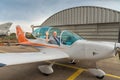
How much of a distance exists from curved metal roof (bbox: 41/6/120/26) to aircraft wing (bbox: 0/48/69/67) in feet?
31.8

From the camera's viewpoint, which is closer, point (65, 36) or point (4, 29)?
point (65, 36)

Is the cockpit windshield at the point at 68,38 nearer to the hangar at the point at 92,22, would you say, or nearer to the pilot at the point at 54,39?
the pilot at the point at 54,39

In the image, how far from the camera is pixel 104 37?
1340cm

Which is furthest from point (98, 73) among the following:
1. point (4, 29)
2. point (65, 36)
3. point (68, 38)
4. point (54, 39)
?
point (4, 29)

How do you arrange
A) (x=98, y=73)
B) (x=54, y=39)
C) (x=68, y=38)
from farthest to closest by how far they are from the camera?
(x=54, y=39) < (x=68, y=38) < (x=98, y=73)

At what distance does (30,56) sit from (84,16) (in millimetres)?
11901

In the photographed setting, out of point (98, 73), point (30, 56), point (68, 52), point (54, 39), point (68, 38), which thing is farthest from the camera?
point (54, 39)

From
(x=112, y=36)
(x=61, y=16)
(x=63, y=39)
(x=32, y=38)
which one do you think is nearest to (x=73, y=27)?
(x=61, y=16)

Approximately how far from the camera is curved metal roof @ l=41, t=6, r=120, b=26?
13.4 metres

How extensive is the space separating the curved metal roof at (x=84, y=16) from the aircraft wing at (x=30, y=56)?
9696mm

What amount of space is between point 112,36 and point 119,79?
9.26 metres

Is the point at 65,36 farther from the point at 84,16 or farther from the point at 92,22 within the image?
the point at 84,16

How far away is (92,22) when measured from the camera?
46.8 ft

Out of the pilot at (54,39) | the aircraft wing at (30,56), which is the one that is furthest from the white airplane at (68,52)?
the pilot at (54,39)
